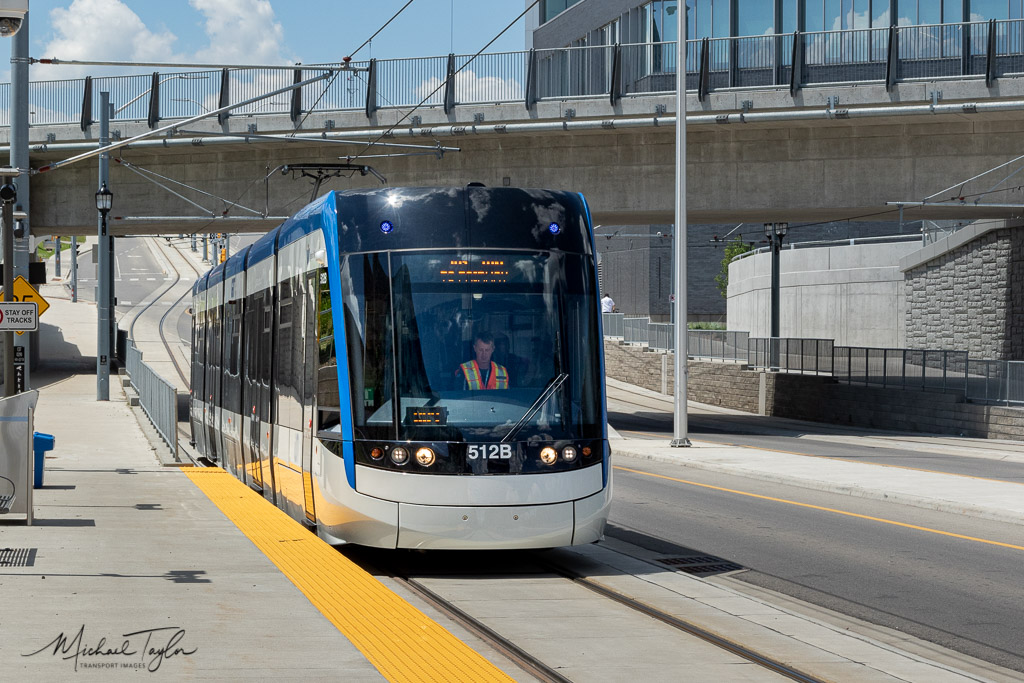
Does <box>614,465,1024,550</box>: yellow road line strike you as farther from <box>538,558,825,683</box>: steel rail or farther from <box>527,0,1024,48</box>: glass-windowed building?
<box>527,0,1024,48</box>: glass-windowed building

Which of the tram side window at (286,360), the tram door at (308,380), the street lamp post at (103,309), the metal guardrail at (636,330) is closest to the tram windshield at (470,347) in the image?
the tram door at (308,380)

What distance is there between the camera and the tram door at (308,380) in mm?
10680

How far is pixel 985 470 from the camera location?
21281 mm

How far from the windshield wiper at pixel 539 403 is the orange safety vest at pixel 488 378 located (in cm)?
27

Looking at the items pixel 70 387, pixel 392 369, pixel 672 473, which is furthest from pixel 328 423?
pixel 70 387

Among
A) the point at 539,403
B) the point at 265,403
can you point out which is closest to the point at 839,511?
the point at 539,403

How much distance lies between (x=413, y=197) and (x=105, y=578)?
3845 mm

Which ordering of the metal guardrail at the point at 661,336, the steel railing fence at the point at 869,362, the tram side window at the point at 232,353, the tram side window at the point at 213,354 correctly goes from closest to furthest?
the tram side window at the point at 232,353 → the tram side window at the point at 213,354 → the steel railing fence at the point at 869,362 → the metal guardrail at the point at 661,336

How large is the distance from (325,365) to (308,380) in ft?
1.84

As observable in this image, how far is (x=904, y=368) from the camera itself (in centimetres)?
3491

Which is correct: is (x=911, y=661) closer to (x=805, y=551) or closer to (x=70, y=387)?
(x=805, y=551)

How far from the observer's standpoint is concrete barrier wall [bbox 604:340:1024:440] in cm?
3152

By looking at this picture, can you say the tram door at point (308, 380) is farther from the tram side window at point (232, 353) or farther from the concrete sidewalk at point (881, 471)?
the concrete sidewalk at point (881, 471)

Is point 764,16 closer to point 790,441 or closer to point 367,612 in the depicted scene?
point 790,441
